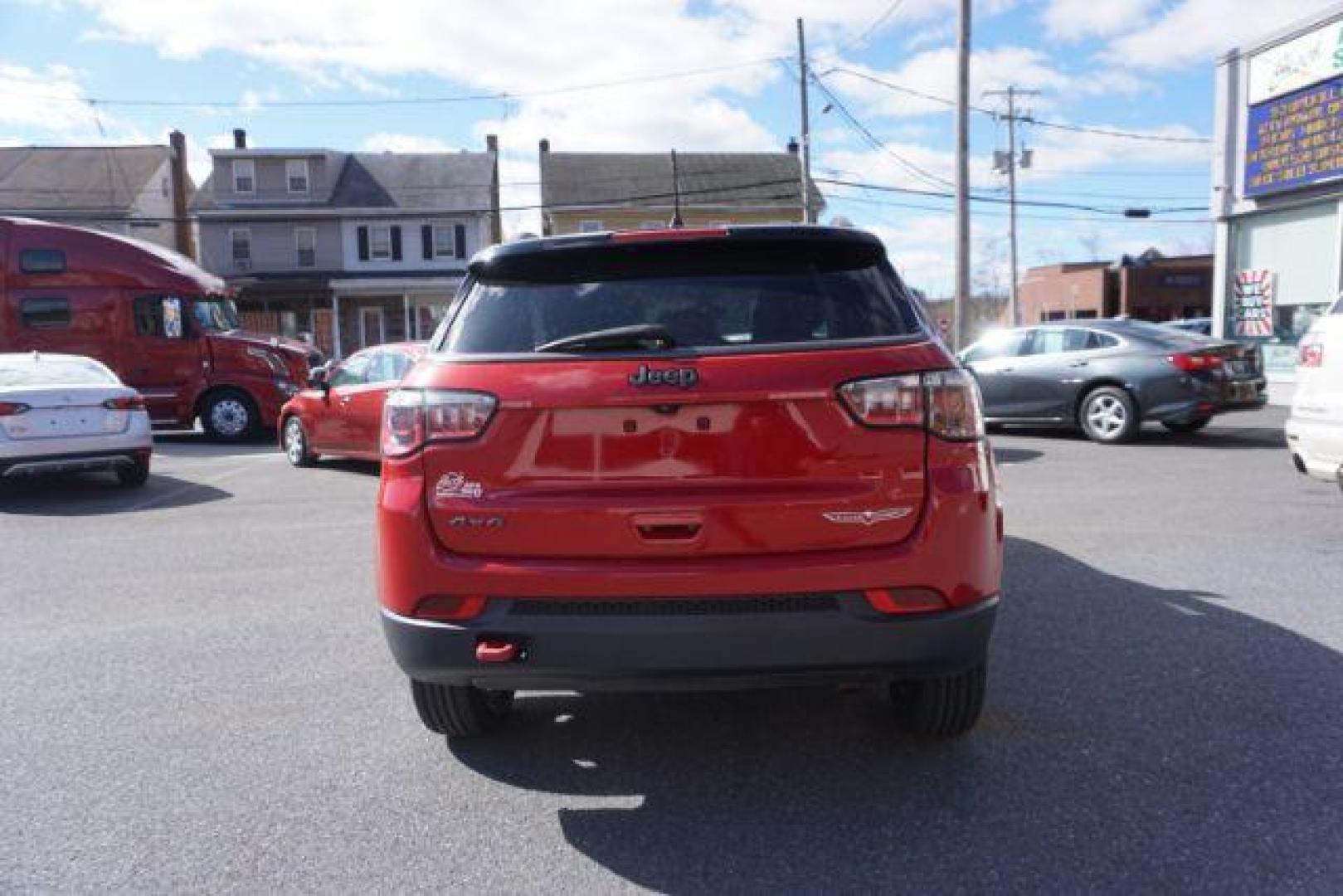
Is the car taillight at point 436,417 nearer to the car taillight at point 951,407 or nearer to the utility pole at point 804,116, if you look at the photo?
the car taillight at point 951,407

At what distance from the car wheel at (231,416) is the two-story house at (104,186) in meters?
28.0

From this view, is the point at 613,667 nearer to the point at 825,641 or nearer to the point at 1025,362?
the point at 825,641

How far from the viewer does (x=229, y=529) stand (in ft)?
26.7

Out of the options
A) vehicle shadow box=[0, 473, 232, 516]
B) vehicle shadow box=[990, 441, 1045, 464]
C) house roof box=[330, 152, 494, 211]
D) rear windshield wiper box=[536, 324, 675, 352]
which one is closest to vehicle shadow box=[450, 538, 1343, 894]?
rear windshield wiper box=[536, 324, 675, 352]

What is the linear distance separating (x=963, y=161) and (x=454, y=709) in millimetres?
17266

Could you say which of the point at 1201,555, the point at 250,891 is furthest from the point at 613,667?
the point at 1201,555

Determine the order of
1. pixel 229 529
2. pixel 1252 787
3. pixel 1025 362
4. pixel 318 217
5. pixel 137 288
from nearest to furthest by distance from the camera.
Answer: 1. pixel 1252 787
2. pixel 229 529
3. pixel 1025 362
4. pixel 137 288
5. pixel 318 217

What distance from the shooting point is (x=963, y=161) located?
60.4 ft

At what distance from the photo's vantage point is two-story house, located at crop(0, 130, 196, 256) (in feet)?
135

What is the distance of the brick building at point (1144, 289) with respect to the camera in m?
49.9

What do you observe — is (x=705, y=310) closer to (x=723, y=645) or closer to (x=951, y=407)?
(x=951, y=407)

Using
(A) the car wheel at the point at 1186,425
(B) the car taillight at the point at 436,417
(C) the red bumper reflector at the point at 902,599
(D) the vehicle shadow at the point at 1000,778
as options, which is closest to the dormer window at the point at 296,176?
(A) the car wheel at the point at 1186,425

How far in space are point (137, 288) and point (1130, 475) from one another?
14.9 m

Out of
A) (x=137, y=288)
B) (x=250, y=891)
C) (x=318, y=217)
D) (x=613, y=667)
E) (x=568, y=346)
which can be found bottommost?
(x=250, y=891)
